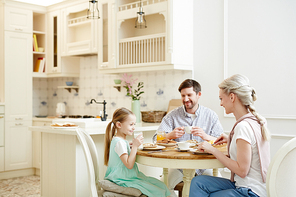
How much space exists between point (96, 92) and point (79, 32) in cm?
94

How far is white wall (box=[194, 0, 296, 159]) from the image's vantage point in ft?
10.7

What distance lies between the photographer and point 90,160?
7.13 ft

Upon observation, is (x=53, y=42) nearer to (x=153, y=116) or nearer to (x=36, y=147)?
(x=36, y=147)

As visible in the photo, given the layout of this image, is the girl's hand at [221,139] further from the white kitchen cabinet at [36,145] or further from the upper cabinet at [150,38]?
the white kitchen cabinet at [36,145]

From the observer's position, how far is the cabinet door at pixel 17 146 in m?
4.88

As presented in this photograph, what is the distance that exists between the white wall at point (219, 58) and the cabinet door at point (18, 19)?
2.65 metres

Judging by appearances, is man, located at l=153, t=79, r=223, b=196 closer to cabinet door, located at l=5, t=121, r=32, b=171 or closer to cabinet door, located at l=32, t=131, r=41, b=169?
cabinet door, located at l=32, t=131, r=41, b=169

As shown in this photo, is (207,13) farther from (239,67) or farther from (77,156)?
(77,156)

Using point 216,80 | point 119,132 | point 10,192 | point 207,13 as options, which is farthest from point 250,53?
point 10,192

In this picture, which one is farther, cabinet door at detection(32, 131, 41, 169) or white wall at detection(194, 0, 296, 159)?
cabinet door at detection(32, 131, 41, 169)

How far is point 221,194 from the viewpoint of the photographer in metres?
1.90

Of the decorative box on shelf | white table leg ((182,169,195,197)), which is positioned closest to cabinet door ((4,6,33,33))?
the decorative box on shelf

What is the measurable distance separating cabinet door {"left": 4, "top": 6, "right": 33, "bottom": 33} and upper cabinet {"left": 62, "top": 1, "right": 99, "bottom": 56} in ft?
1.82

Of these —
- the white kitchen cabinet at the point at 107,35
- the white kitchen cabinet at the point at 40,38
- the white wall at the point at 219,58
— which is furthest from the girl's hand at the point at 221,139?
the white kitchen cabinet at the point at 40,38
